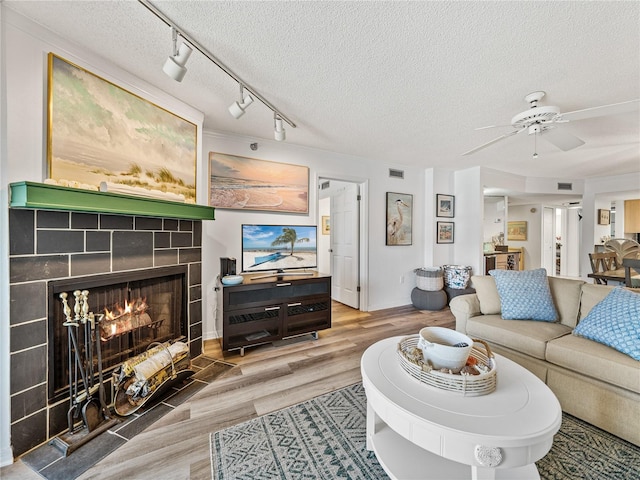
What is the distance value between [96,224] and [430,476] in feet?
7.93

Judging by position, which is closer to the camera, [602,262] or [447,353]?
[447,353]

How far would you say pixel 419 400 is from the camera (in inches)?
46.8

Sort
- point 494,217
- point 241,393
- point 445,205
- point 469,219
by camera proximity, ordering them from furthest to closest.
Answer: point 494,217 < point 445,205 < point 469,219 < point 241,393

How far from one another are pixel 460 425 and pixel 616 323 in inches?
62.5

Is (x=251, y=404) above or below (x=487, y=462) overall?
below

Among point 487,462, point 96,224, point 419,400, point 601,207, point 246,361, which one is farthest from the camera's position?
point 601,207

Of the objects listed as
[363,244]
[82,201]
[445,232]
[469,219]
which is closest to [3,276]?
[82,201]

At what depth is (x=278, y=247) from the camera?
3.22 metres

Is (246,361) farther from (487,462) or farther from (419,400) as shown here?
(487,462)

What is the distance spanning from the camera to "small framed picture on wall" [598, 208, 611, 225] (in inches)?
245

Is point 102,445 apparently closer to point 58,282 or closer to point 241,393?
point 241,393

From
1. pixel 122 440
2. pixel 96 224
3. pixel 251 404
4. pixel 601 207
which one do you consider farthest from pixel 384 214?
pixel 601 207

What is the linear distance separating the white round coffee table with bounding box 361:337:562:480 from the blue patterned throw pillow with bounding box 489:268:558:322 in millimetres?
1086

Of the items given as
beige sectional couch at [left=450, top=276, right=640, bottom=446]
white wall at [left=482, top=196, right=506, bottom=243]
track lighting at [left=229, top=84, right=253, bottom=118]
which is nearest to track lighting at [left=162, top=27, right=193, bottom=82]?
track lighting at [left=229, top=84, right=253, bottom=118]
